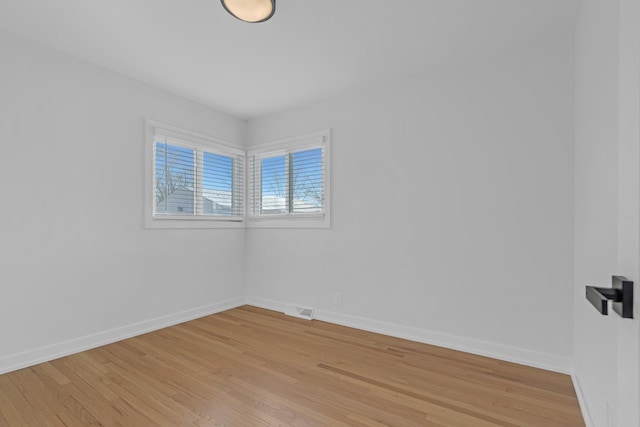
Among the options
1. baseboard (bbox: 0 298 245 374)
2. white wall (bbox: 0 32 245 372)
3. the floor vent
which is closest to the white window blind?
white wall (bbox: 0 32 245 372)

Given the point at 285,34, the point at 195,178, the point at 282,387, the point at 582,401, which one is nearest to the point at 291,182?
the point at 195,178

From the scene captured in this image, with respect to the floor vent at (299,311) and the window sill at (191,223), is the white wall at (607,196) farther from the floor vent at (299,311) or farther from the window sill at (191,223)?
the window sill at (191,223)

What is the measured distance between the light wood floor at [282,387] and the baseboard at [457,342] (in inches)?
3.4

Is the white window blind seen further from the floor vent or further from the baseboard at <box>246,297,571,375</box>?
the baseboard at <box>246,297,571,375</box>

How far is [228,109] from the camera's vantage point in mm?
4000

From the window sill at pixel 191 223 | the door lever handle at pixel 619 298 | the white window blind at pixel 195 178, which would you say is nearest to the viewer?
the door lever handle at pixel 619 298

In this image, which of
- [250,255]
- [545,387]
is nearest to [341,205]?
[250,255]

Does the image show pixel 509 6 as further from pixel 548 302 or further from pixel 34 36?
pixel 34 36

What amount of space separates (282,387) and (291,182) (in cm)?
249

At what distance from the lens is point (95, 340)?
111 inches

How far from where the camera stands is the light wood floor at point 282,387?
1.79 metres

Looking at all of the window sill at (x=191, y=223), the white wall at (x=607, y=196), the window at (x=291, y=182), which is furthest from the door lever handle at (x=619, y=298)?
the window sill at (x=191, y=223)

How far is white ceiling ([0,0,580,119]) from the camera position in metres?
2.12

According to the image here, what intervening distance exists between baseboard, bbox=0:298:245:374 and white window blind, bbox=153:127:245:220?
3.66 feet
